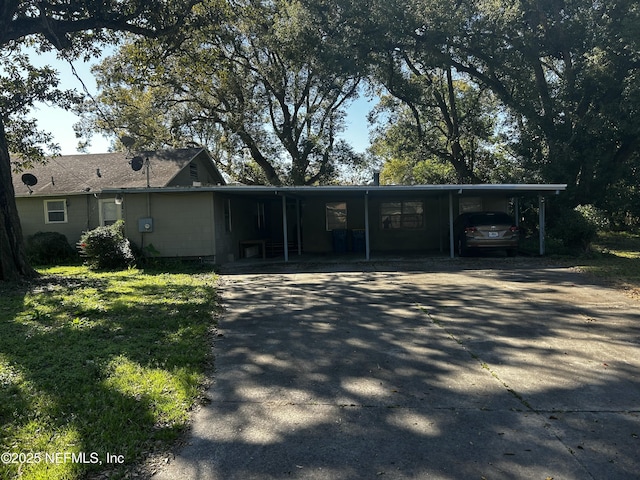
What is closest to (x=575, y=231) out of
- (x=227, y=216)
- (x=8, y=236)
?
(x=227, y=216)

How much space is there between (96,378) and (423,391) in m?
2.93

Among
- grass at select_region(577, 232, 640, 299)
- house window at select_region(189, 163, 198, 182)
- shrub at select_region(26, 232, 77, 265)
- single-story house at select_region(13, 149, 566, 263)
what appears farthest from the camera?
house window at select_region(189, 163, 198, 182)

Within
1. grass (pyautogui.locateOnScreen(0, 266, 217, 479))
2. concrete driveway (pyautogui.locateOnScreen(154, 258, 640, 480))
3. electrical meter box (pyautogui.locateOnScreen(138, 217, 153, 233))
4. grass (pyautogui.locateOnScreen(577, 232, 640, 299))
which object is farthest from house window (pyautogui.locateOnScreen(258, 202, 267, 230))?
grass (pyautogui.locateOnScreen(577, 232, 640, 299))

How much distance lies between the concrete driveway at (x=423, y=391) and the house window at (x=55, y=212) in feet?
42.6


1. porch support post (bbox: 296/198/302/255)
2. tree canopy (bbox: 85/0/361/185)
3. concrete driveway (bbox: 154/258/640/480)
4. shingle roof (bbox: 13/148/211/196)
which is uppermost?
tree canopy (bbox: 85/0/361/185)

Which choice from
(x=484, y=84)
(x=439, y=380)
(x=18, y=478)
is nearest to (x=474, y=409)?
(x=439, y=380)

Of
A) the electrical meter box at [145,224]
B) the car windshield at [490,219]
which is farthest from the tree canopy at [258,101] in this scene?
the car windshield at [490,219]

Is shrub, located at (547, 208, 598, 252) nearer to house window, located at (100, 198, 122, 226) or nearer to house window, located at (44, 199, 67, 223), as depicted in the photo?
house window, located at (100, 198, 122, 226)

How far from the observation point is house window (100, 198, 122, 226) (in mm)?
16609

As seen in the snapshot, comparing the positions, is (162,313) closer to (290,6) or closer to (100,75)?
(290,6)

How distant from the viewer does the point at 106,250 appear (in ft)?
43.1

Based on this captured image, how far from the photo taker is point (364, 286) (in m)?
9.77

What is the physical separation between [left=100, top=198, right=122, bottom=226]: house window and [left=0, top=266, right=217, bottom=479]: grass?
349 inches

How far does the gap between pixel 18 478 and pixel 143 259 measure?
11650mm
